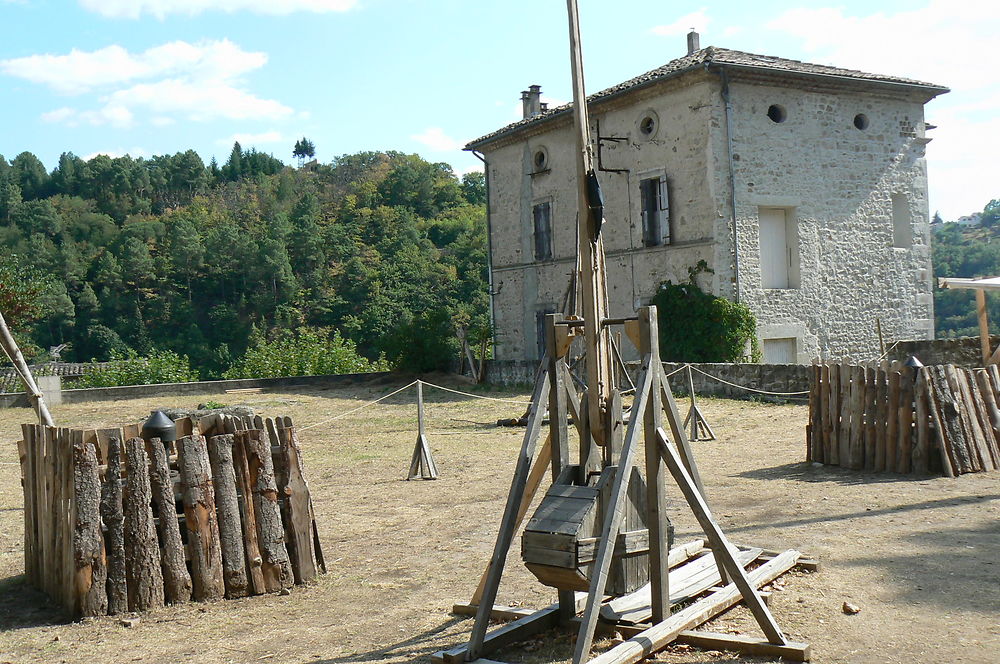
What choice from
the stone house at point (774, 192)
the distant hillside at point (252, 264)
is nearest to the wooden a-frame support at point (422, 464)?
the stone house at point (774, 192)

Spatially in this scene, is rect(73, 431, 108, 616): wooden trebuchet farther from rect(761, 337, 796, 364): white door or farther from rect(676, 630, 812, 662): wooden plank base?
rect(761, 337, 796, 364): white door

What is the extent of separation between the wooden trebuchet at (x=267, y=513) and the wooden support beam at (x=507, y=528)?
1760 mm

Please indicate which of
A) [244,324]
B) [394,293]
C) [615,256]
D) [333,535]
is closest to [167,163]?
[244,324]

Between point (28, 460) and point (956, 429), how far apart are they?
7848 millimetres

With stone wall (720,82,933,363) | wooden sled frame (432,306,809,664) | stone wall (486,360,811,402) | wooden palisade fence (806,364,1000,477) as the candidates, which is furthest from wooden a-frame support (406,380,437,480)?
stone wall (720,82,933,363)

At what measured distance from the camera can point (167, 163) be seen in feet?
300

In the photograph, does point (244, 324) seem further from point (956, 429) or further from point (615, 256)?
point (956, 429)

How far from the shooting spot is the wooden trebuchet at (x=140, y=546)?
5.20 m

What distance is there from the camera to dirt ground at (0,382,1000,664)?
448cm

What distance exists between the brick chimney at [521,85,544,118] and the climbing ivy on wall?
365 inches

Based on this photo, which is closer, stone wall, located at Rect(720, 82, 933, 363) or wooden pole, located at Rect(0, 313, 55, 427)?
wooden pole, located at Rect(0, 313, 55, 427)

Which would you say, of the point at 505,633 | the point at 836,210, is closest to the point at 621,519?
the point at 505,633

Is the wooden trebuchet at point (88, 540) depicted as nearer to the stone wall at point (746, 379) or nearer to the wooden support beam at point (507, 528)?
the wooden support beam at point (507, 528)

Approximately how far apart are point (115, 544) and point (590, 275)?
3106 millimetres
